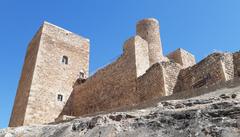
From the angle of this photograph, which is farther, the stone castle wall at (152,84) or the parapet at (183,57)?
the parapet at (183,57)

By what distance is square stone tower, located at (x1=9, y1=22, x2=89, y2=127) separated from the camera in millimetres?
16500

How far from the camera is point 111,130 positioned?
129 inches

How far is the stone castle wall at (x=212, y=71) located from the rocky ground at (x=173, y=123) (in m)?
7.07

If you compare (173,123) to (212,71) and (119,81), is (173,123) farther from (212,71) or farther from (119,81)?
(119,81)

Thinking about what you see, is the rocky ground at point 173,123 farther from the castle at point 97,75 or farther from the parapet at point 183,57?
the parapet at point 183,57

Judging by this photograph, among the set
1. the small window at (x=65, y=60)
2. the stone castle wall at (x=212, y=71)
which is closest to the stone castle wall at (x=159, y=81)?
the stone castle wall at (x=212, y=71)

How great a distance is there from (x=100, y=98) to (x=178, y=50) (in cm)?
555

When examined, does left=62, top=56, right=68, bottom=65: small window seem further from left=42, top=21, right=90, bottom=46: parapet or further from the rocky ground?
the rocky ground

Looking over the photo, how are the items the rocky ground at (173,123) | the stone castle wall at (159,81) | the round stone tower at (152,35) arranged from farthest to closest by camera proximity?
the round stone tower at (152,35)
the stone castle wall at (159,81)
the rocky ground at (173,123)

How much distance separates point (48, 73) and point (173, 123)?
15.7m

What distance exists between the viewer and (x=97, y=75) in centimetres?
1694

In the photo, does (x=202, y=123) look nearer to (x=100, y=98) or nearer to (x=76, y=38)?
(x=100, y=98)

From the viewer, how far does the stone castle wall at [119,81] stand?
1427cm

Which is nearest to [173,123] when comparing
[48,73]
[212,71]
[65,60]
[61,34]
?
[212,71]
